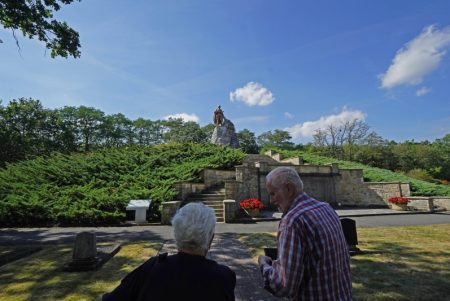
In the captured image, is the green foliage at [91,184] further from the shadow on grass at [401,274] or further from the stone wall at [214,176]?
the shadow on grass at [401,274]

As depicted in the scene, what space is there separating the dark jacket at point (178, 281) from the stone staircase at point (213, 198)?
35.9 feet

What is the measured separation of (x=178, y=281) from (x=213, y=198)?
42.1 feet

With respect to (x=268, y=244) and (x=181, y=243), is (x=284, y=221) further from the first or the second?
(x=268, y=244)

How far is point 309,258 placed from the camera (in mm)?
1852

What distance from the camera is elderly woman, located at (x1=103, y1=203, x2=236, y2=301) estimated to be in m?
1.54

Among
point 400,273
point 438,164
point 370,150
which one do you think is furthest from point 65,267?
point 438,164

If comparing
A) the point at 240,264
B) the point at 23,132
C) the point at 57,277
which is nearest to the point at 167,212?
the point at 240,264

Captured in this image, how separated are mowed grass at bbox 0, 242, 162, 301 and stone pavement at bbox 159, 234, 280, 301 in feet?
4.02

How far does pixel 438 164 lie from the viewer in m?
38.4

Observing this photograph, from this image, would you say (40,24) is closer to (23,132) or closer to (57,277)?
(57,277)

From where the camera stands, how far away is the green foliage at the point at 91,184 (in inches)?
439

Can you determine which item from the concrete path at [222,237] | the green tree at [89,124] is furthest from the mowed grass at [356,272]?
the green tree at [89,124]

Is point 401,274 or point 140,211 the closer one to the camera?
point 401,274

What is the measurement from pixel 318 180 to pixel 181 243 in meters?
17.3
